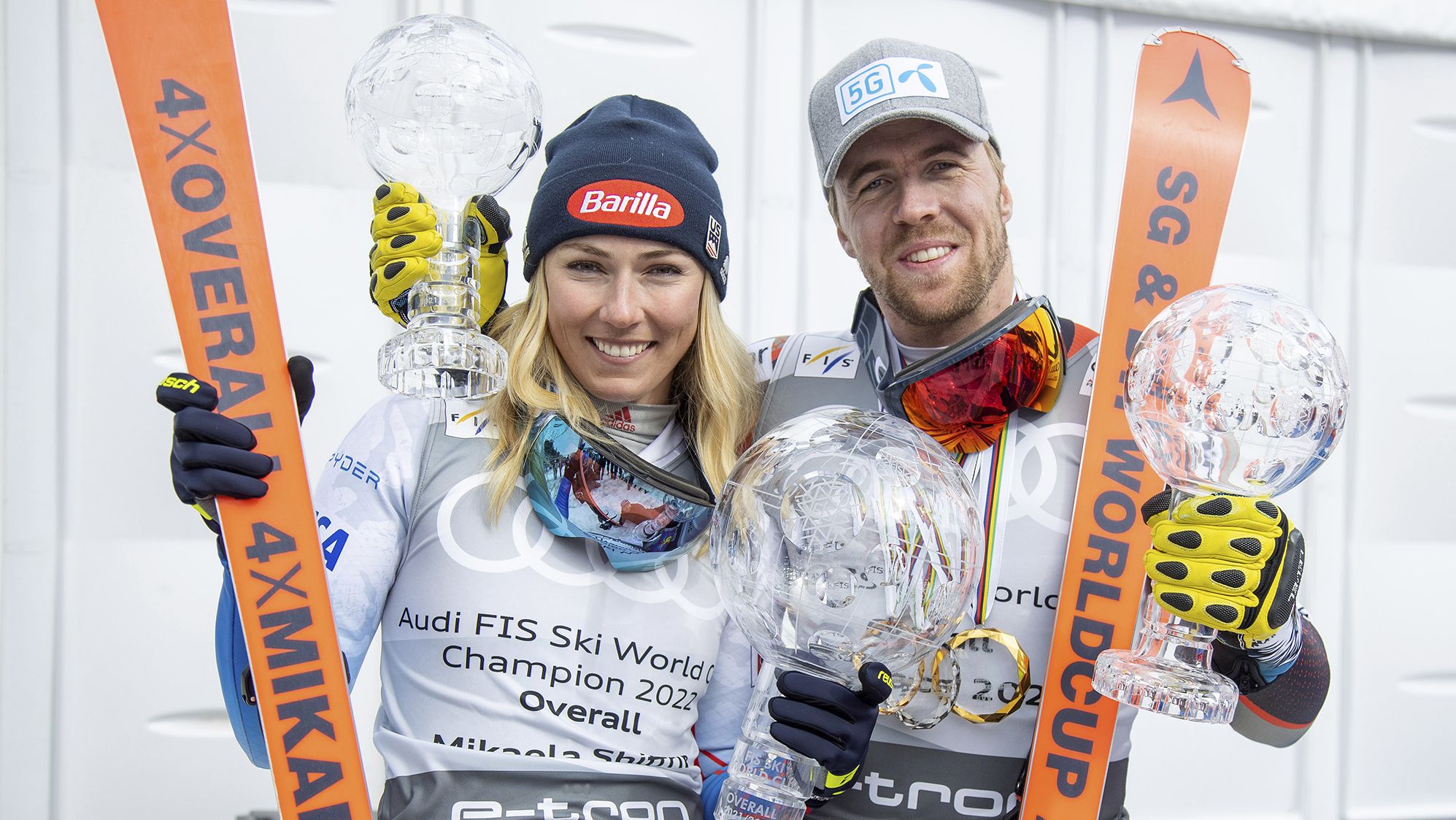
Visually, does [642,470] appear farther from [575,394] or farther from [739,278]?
[739,278]

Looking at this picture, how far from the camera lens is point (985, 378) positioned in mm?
1779

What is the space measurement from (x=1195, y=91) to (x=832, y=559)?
130 centimetres

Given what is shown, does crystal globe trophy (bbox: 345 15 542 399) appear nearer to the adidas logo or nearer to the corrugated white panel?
the adidas logo

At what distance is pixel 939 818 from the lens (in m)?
1.75

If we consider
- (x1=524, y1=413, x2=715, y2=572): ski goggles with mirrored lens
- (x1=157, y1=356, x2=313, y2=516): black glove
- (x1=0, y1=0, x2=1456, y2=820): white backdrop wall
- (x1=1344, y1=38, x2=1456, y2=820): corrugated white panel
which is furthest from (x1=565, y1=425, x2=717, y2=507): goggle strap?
(x1=1344, y1=38, x2=1456, y2=820): corrugated white panel

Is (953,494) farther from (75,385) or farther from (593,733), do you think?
(75,385)

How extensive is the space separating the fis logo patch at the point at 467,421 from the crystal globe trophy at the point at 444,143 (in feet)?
1.12

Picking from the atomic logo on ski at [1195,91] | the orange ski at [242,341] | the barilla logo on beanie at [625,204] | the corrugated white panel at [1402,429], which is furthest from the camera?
the corrugated white panel at [1402,429]

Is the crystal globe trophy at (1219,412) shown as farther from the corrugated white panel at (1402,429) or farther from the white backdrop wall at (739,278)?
the corrugated white panel at (1402,429)

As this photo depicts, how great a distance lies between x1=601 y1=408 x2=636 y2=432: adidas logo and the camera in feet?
6.11

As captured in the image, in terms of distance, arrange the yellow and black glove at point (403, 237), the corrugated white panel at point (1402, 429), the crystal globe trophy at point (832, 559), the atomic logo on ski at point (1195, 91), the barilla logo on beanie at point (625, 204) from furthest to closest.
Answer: the corrugated white panel at point (1402, 429) < the atomic logo on ski at point (1195, 91) < the barilla logo on beanie at point (625, 204) < the yellow and black glove at point (403, 237) < the crystal globe trophy at point (832, 559)

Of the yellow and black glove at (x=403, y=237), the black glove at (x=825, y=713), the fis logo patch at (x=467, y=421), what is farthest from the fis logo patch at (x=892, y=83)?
the black glove at (x=825, y=713)

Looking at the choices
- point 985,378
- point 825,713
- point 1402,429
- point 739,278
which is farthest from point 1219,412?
point 1402,429

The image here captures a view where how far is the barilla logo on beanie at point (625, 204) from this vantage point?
1.74 m
